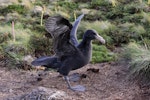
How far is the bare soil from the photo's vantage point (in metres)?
7.04

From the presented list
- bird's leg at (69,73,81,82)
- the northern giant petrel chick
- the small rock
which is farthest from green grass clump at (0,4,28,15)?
the small rock

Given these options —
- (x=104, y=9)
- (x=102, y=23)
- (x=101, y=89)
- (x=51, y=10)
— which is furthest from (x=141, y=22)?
(x=101, y=89)

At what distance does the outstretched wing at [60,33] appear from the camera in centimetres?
654

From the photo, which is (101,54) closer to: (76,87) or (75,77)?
(75,77)

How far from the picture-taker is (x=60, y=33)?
6.65 m

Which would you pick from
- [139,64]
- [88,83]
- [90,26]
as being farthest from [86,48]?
[90,26]

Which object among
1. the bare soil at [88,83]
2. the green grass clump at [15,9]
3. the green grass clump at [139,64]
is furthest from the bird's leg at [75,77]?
the green grass clump at [15,9]

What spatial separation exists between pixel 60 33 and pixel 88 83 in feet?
4.45

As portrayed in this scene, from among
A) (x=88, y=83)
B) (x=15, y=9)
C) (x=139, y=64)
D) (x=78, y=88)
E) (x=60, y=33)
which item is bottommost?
(x=15, y=9)

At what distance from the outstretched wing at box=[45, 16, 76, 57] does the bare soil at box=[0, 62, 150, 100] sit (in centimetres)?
67

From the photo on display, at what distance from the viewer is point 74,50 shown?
709 centimetres

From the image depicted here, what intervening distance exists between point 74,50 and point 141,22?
551cm

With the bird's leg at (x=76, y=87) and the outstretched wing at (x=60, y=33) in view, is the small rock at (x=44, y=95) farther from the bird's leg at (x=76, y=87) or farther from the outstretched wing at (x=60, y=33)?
the outstretched wing at (x=60, y=33)

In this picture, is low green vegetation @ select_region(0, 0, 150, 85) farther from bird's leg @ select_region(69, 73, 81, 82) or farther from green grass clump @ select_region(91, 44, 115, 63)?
bird's leg @ select_region(69, 73, 81, 82)
